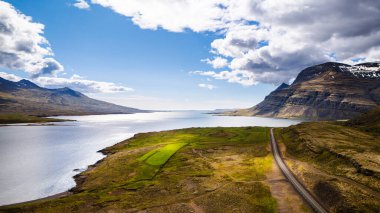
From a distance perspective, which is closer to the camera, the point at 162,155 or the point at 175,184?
the point at 175,184

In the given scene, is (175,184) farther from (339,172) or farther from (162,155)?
(339,172)

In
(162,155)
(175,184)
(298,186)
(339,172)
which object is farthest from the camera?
(162,155)

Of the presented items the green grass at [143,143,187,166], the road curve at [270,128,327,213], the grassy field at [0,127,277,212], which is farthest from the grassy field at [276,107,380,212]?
the green grass at [143,143,187,166]

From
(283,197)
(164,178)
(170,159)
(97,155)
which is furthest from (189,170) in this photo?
(97,155)

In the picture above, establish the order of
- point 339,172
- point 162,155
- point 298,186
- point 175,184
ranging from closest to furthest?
point 298,186
point 175,184
point 339,172
point 162,155

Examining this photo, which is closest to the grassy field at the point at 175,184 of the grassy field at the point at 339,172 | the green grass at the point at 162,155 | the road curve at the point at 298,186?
the green grass at the point at 162,155

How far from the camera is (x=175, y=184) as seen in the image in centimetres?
6881

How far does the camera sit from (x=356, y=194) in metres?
53.1

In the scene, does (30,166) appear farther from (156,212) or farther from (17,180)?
(156,212)

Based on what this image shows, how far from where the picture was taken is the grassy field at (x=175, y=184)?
52.5m

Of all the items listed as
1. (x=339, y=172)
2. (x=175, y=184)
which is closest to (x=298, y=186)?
(x=339, y=172)

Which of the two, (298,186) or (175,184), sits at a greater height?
(298,186)

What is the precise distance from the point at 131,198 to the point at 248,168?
132ft

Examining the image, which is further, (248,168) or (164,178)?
(248,168)
